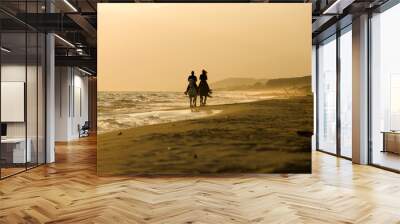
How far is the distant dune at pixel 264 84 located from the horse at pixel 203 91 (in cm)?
11

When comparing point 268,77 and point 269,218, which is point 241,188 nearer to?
point 269,218

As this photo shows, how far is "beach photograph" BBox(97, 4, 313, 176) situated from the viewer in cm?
688

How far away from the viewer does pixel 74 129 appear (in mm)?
17359

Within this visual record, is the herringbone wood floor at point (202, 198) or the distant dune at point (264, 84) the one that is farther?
the distant dune at point (264, 84)

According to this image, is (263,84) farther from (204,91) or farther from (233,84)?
(204,91)

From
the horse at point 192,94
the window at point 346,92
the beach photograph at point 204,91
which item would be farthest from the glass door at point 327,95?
the horse at point 192,94

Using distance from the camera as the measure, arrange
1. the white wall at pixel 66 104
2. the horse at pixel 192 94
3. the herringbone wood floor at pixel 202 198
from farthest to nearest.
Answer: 1. the white wall at pixel 66 104
2. the horse at pixel 192 94
3. the herringbone wood floor at pixel 202 198

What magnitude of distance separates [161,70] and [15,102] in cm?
274

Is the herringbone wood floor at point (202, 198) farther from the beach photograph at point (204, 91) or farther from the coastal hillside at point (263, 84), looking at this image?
the coastal hillside at point (263, 84)

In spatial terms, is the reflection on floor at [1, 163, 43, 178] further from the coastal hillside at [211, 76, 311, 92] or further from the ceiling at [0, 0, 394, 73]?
the coastal hillside at [211, 76, 311, 92]

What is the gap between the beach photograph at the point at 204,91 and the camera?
6879 millimetres

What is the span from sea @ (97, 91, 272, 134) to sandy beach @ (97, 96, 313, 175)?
9cm

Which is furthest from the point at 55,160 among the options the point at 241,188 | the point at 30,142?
the point at 241,188

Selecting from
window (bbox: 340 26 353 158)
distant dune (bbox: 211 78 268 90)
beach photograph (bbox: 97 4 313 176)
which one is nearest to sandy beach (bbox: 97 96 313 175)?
beach photograph (bbox: 97 4 313 176)
